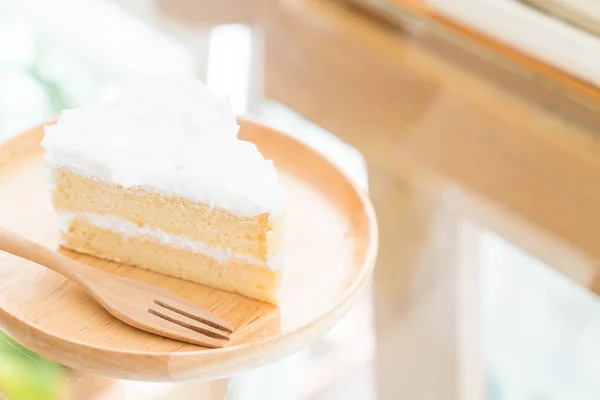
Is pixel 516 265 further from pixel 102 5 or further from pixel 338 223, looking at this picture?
pixel 102 5

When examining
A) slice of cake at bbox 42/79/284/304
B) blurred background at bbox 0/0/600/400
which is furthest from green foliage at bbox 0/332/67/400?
slice of cake at bbox 42/79/284/304

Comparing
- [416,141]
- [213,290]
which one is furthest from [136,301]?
[416,141]

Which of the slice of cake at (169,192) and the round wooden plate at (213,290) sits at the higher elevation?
the slice of cake at (169,192)

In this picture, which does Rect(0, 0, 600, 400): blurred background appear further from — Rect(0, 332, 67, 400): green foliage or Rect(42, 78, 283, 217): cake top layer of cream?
Rect(42, 78, 283, 217): cake top layer of cream

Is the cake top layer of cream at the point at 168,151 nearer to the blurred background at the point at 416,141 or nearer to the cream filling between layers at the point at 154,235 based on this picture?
the cream filling between layers at the point at 154,235

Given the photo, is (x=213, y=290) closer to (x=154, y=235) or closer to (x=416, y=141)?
(x=154, y=235)

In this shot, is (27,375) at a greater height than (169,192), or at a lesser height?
lesser

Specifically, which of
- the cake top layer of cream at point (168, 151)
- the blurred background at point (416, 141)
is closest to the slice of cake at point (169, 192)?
the cake top layer of cream at point (168, 151)
